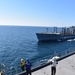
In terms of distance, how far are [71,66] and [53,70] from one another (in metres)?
4.70

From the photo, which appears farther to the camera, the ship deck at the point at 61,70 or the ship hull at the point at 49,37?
the ship hull at the point at 49,37

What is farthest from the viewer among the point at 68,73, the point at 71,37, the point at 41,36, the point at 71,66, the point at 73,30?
the point at 73,30

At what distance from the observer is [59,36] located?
327ft

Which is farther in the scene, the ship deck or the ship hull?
the ship hull

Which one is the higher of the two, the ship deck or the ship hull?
the ship deck

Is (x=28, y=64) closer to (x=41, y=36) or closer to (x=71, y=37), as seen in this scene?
(x=41, y=36)

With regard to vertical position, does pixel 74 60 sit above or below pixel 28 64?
below

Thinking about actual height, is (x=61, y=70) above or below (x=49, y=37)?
above

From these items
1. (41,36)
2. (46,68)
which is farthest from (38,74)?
(41,36)

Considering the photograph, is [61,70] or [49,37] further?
[49,37]

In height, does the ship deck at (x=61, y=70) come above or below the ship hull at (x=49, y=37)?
above

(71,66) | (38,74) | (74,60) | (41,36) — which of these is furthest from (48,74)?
(41,36)

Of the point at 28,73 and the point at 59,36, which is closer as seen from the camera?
the point at 28,73

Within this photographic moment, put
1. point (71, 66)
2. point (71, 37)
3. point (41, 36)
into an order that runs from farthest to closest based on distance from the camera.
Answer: point (71, 37), point (41, 36), point (71, 66)
